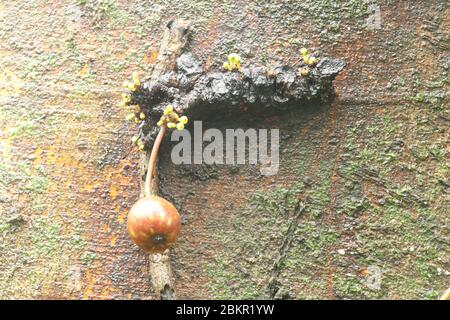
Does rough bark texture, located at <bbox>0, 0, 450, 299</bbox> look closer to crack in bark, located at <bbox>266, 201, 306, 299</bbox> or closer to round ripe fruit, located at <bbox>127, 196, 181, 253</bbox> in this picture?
crack in bark, located at <bbox>266, 201, 306, 299</bbox>

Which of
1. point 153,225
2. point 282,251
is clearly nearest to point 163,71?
point 153,225

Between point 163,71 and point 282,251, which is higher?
point 163,71

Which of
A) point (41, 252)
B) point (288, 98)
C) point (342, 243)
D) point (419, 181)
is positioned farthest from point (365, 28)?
point (41, 252)

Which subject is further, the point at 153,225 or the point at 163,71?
the point at 163,71

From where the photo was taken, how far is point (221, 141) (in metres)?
1.32

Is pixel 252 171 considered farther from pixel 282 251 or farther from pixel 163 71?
pixel 163 71

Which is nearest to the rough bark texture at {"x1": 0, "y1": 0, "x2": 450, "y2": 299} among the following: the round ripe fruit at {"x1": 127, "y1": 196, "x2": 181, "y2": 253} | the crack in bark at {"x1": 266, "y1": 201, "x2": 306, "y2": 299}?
the crack in bark at {"x1": 266, "y1": 201, "x2": 306, "y2": 299}

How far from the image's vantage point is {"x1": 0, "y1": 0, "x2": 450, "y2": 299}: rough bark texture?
1.26 m

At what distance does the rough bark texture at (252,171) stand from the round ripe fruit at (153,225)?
142 millimetres

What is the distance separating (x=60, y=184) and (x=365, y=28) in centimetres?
82

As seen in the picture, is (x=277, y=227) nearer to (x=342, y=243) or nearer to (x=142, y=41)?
(x=342, y=243)

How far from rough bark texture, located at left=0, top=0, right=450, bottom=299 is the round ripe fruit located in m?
0.14

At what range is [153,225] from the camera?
1.14m

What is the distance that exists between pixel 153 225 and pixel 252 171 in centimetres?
29
